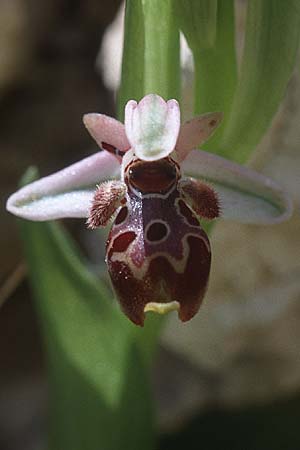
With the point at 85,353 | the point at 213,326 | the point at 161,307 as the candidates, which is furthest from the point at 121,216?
the point at 213,326

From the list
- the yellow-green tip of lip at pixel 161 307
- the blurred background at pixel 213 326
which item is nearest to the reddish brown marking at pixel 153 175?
the yellow-green tip of lip at pixel 161 307

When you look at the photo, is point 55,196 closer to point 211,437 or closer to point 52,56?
point 211,437

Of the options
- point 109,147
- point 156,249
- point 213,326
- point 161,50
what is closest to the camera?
point 156,249

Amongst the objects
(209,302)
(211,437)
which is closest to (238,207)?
(209,302)

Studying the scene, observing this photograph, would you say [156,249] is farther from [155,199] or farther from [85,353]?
[85,353]

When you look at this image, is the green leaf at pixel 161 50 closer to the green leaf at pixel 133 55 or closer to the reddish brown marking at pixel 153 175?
the green leaf at pixel 133 55

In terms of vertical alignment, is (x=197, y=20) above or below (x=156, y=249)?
above
